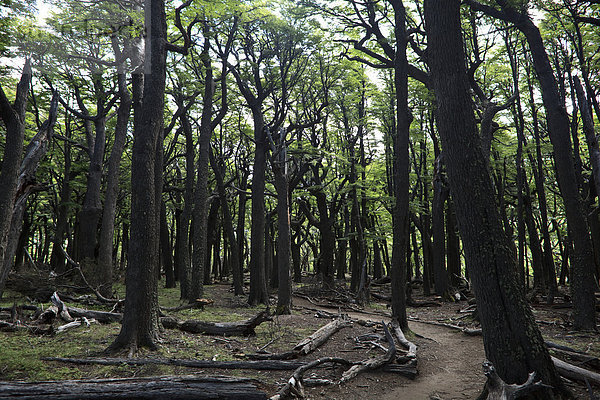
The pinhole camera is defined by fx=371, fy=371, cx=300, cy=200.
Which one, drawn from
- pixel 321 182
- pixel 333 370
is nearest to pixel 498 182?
pixel 321 182

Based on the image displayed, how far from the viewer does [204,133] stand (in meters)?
14.3

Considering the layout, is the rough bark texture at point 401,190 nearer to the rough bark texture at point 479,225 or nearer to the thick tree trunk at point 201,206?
the rough bark texture at point 479,225

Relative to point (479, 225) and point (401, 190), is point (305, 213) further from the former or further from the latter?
point (479, 225)

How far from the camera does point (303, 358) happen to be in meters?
7.14

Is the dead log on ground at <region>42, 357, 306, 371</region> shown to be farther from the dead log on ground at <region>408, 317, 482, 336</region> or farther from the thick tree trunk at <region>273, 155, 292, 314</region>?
the thick tree trunk at <region>273, 155, 292, 314</region>

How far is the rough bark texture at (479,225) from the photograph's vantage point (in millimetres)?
Result: 4605

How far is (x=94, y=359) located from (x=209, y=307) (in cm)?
787

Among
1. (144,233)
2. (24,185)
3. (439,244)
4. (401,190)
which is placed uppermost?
(401,190)

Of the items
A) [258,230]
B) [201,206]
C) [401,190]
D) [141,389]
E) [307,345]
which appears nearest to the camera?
[141,389]

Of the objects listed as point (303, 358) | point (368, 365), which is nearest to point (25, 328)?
point (303, 358)

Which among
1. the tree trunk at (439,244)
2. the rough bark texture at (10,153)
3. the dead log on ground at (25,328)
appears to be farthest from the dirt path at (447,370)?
the tree trunk at (439,244)

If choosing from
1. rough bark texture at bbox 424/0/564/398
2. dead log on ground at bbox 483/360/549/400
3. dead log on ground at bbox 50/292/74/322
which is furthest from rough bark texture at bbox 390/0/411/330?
dead log on ground at bbox 50/292/74/322

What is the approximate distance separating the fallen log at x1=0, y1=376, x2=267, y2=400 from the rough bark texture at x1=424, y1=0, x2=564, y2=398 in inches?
122

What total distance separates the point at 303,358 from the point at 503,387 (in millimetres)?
3905
